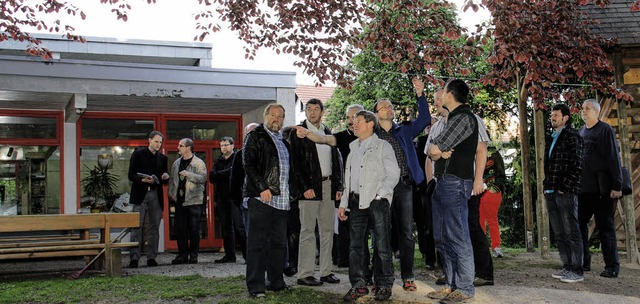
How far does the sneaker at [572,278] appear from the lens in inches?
275

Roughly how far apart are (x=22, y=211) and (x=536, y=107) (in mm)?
9297

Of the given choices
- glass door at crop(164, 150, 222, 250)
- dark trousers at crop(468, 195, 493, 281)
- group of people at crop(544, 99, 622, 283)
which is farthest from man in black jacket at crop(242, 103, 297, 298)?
glass door at crop(164, 150, 222, 250)

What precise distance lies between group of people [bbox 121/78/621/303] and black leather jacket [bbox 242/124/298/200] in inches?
0.4

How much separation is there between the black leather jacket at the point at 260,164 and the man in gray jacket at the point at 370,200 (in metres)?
0.75

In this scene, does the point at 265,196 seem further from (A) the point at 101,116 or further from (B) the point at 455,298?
(A) the point at 101,116

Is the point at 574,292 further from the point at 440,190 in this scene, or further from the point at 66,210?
the point at 66,210

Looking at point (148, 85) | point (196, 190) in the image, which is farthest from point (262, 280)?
point (148, 85)

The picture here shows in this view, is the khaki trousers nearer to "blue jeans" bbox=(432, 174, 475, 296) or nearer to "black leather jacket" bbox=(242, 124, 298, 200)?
"black leather jacket" bbox=(242, 124, 298, 200)

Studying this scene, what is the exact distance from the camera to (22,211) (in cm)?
1212

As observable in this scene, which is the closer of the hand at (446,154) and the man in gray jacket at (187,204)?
the hand at (446,154)

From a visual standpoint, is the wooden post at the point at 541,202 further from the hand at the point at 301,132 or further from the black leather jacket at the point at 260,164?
the black leather jacket at the point at 260,164

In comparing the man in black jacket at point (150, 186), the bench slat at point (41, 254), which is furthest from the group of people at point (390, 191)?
the bench slat at point (41, 254)

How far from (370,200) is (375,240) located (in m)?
0.40

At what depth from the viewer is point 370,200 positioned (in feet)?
19.4
